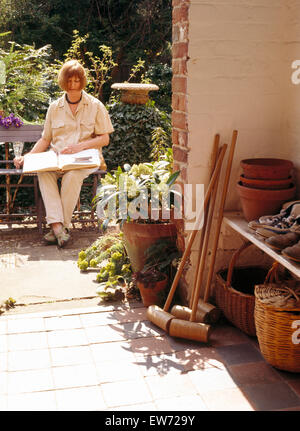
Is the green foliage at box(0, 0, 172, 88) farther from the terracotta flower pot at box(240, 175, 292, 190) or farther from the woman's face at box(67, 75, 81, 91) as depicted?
the terracotta flower pot at box(240, 175, 292, 190)

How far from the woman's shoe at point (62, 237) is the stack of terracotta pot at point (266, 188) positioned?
6.48 feet

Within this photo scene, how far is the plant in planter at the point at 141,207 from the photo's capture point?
129 inches

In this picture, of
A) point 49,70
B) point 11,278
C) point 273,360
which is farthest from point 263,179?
point 49,70

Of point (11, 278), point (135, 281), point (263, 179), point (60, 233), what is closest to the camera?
point (263, 179)

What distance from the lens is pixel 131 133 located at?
20.6 ft

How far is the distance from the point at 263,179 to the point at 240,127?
0.41m

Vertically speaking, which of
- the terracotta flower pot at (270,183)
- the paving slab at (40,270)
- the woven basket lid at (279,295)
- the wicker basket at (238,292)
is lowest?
the paving slab at (40,270)

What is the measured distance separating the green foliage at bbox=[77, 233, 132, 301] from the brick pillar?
0.56 meters

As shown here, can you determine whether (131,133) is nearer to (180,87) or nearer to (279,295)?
(180,87)

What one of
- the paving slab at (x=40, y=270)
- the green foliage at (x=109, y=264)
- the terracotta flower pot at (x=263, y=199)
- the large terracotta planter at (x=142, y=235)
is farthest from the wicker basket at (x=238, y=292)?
the paving slab at (x=40, y=270)

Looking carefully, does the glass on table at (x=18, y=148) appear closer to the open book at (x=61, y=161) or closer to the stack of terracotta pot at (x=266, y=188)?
the open book at (x=61, y=161)

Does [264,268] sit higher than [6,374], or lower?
higher
